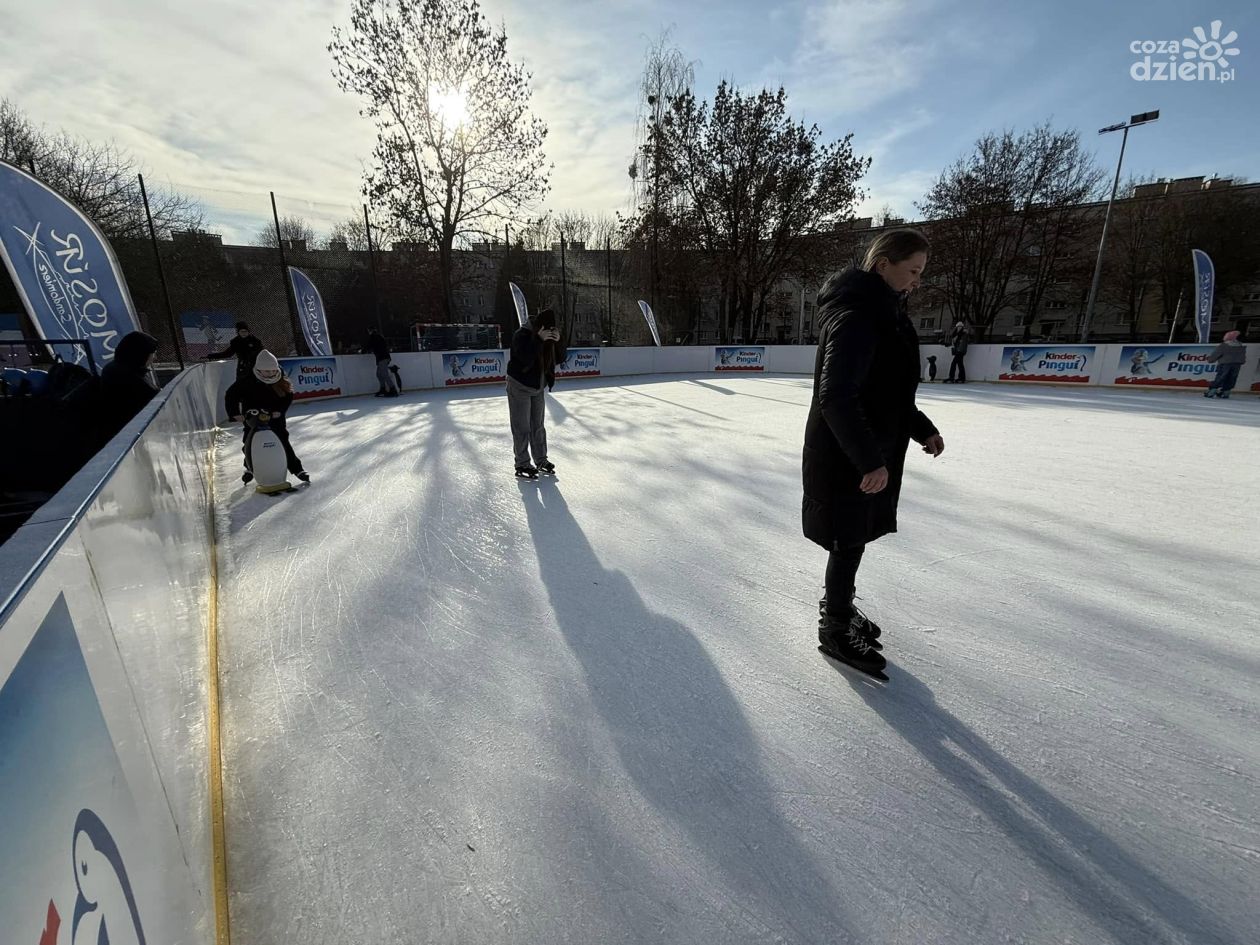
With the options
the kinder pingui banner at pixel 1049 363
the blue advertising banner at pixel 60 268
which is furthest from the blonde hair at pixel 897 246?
the kinder pingui banner at pixel 1049 363

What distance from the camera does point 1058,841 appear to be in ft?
4.78

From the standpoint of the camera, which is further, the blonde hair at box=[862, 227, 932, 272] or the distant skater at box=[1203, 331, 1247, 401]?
the distant skater at box=[1203, 331, 1247, 401]

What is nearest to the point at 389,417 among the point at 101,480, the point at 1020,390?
the point at 101,480

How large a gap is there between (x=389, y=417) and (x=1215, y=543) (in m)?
9.11

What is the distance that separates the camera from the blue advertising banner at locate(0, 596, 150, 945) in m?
0.55

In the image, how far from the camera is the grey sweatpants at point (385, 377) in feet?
36.1

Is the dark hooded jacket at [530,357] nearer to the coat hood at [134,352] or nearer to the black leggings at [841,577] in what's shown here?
the coat hood at [134,352]

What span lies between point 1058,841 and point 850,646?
2.69ft

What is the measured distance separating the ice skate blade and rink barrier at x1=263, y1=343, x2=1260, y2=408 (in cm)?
967

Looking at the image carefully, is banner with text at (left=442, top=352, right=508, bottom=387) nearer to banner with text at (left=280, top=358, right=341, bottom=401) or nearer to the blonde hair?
banner with text at (left=280, top=358, right=341, bottom=401)

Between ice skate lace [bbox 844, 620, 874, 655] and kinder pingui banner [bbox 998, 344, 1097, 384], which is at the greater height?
kinder pingui banner [bbox 998, 344, 1097, 384]

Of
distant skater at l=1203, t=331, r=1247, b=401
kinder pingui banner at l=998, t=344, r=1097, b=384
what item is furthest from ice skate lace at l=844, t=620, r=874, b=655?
kinder pingui banner at l=998, t=344, r=1097, b=384

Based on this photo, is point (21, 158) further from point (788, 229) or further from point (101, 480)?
point (788, 229)

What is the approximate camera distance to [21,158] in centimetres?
1552
